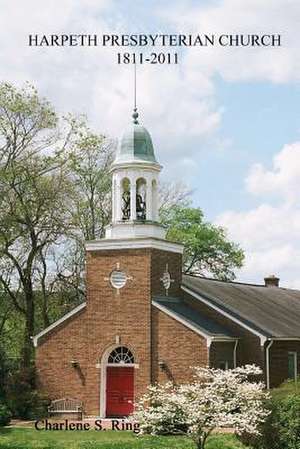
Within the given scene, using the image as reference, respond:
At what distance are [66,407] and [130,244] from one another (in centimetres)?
703

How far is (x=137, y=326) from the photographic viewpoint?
3566 cm

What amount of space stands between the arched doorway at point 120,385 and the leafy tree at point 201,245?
26.4 metres

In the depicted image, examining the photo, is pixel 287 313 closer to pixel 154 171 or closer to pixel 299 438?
pixel 154 171

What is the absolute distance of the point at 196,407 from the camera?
2588 cm

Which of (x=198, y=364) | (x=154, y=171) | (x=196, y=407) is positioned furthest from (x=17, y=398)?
(x=196, y=407)

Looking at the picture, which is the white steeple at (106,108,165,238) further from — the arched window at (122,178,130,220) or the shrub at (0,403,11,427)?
the shrub at (0,403,11,427)

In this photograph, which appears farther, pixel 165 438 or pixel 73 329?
pixel 73 329

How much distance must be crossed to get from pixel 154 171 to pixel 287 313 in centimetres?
1101

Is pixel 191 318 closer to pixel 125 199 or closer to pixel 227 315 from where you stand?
pixel 227 315

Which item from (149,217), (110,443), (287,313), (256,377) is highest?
(149,217)

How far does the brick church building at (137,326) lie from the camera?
35.1m

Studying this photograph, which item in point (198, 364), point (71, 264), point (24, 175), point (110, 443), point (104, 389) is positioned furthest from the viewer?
point (71, 264)

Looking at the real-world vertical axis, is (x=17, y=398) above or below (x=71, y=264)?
below

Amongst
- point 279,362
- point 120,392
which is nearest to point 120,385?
point 120,392
